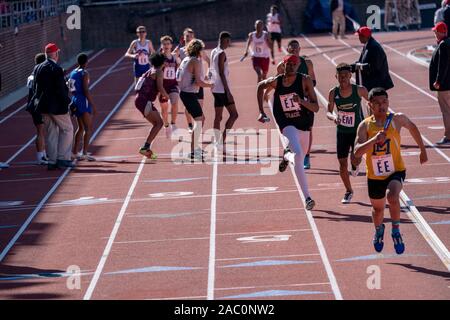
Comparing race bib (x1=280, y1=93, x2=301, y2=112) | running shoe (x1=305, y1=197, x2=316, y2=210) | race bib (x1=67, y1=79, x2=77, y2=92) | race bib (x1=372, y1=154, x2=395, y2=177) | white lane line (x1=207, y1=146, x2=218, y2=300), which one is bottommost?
white lane line (x1=207, y1=146, x2=218, y2=300)

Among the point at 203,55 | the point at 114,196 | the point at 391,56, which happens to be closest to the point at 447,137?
the point at 203,55

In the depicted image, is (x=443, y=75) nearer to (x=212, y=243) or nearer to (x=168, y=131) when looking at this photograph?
(x=168, y=131)

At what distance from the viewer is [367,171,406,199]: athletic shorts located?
41.2 feet

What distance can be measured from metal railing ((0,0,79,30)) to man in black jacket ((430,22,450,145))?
16.2m

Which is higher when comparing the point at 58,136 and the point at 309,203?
the point at 309,203

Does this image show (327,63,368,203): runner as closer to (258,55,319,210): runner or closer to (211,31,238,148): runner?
(258,55,319,210): runner

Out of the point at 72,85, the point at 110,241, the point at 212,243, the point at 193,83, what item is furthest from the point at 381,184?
the point at 72,85

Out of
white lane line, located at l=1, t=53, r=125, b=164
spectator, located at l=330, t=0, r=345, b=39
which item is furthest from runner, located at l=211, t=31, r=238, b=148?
spectator, located at l=330, t=0, r=345, b=39

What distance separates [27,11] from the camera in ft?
124

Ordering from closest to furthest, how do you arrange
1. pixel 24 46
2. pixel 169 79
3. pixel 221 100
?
pixel 221 100, pixel 169 79, pixel 24 46

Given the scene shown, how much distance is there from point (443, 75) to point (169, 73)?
5.29 metres

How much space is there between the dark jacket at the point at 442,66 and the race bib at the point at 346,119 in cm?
516

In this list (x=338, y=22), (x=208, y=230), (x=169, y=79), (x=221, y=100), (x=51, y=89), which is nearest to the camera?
(x=208, y=230)
